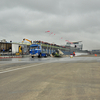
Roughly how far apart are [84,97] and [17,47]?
39255mm

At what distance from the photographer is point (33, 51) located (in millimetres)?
35969

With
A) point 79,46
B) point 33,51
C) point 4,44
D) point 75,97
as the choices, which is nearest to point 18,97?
point 75,97

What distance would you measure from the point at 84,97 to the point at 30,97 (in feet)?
5.26

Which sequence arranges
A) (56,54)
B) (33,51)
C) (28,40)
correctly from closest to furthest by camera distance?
(33,51) → (56,54) → (28,40)

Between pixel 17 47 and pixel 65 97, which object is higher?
pixel 17 47

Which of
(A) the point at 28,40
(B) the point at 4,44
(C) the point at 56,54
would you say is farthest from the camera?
(A) the point at 28,40

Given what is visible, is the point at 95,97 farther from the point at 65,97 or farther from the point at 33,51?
the point at 33,51

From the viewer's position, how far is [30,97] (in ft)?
13.6

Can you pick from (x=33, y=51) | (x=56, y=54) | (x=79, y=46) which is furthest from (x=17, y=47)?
(x=79, y=46)

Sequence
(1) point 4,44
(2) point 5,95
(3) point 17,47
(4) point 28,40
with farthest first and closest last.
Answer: (4) point 28,40, (1) point 4,44, (3) point 17,47, (2) point 5,95

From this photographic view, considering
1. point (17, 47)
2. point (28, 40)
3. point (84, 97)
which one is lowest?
point (84, 97)

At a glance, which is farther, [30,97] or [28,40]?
[28,40]

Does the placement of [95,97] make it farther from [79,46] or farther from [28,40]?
[79,46]

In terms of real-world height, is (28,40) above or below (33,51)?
above
